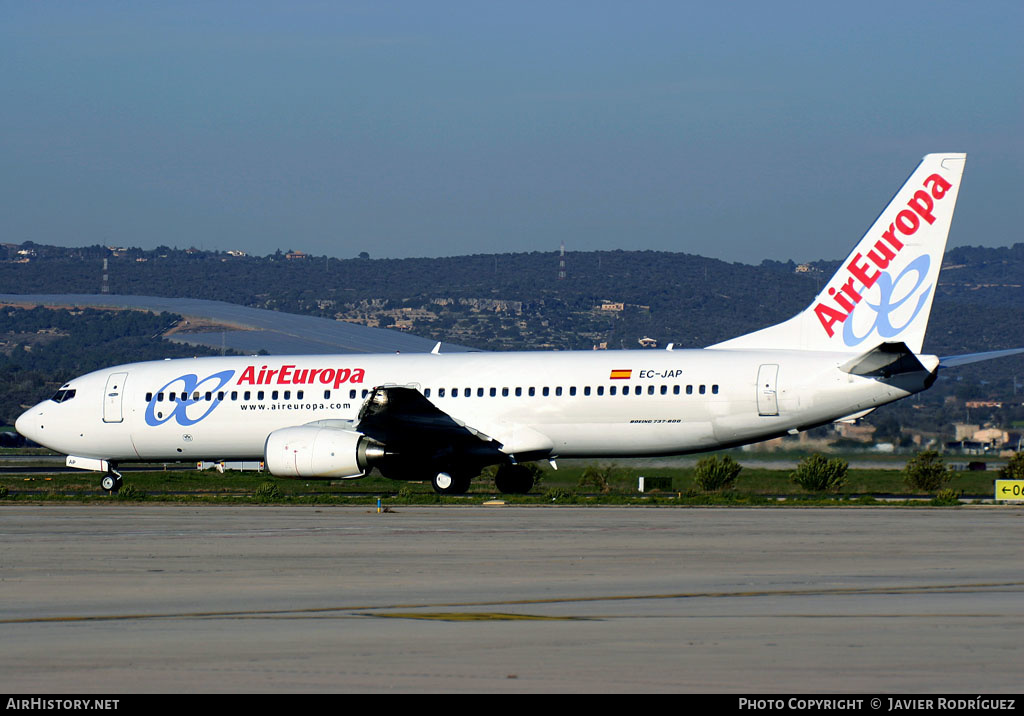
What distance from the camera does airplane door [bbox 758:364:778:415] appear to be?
104ft

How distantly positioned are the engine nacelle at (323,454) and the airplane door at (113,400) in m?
6.35

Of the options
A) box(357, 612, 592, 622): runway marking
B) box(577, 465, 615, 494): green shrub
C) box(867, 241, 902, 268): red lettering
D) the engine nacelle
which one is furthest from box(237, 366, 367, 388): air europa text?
box(357, 612, 592, 622): runway marking

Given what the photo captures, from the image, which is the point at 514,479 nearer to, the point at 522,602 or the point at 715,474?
the point at 715,474

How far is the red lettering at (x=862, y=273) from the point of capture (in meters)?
32.3

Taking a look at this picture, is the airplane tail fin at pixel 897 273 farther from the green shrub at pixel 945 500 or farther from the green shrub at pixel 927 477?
the green shrub at pixel 927 477

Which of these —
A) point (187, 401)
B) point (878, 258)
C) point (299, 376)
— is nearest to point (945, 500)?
point (878, 258)

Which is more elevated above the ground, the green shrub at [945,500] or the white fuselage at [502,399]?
the white fuselage at [502,399]

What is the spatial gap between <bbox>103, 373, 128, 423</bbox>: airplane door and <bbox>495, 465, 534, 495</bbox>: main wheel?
33.8 feet

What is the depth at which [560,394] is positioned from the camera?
3347 cm

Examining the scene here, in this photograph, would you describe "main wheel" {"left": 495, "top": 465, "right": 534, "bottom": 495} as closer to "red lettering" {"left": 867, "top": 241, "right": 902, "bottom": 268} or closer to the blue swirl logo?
the blue swirl logo

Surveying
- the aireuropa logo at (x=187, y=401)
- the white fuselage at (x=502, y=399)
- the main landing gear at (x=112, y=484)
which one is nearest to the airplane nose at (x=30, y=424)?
the white fuselage at (x=502, y=399)

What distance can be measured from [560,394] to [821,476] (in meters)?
8.71
